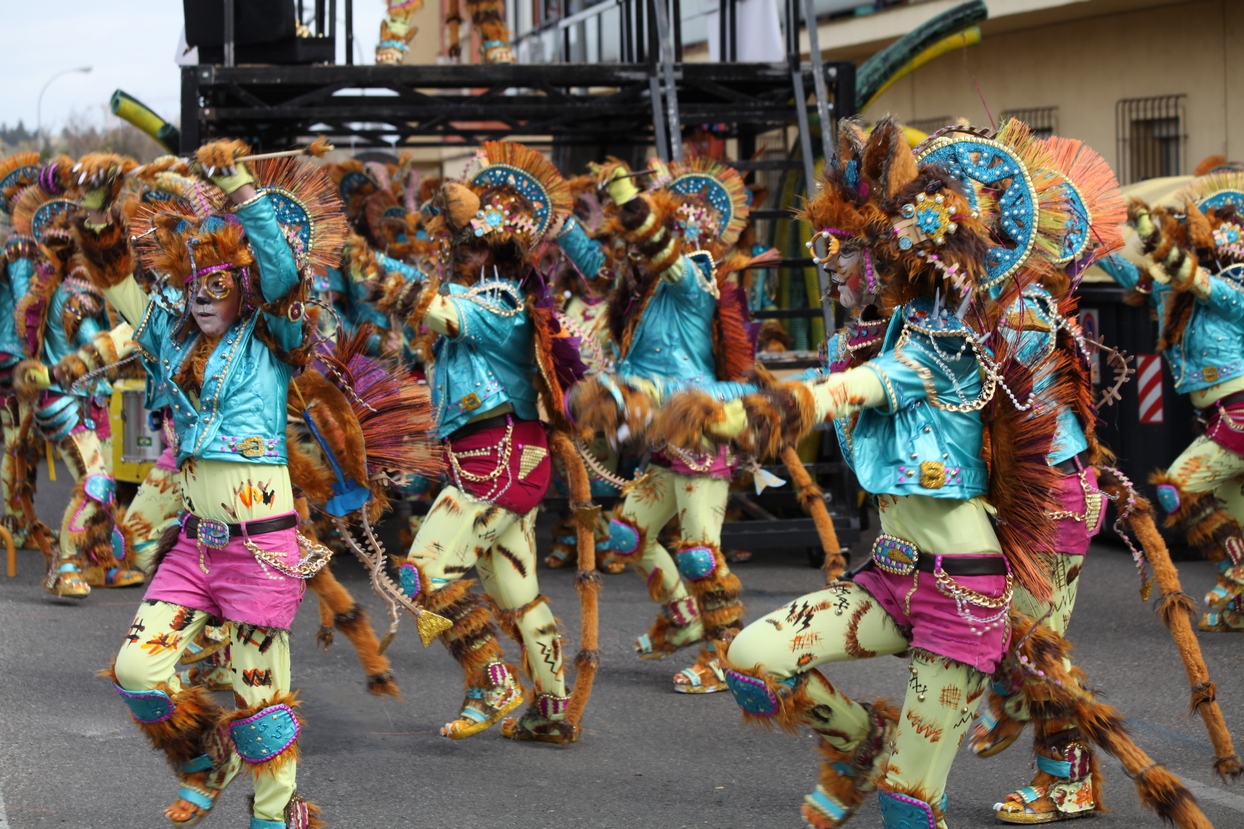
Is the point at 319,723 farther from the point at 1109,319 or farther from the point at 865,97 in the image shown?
the point at 865,97

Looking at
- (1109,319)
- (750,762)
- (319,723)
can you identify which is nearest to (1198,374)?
(1109,319)

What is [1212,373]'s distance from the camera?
745 cm

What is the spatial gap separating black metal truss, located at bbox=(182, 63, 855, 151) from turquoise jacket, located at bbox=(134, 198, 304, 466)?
5.26 m

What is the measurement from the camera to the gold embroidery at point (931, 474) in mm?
3701

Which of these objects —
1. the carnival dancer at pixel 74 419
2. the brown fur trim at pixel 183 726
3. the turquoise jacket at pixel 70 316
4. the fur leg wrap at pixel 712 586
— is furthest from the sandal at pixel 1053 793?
the turquoise jacket at pixel 70 316

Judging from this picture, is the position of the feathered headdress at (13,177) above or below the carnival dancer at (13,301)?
above

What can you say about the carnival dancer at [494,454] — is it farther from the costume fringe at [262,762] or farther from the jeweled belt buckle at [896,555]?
the jeweled belt buckle at [896,555]

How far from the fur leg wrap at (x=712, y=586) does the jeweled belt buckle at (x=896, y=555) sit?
93.3 inches

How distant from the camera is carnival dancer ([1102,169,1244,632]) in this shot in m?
7.41

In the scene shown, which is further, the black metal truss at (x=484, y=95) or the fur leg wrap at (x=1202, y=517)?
the black metal truss at (x=484, y=95)

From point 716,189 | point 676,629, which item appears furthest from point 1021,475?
point 716,189

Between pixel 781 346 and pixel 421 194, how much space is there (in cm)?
299

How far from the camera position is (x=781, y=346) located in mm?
10977

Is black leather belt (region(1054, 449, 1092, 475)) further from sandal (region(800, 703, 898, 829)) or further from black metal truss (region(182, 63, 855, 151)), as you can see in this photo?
black metal truss (region(182, 63, 855, 151))
